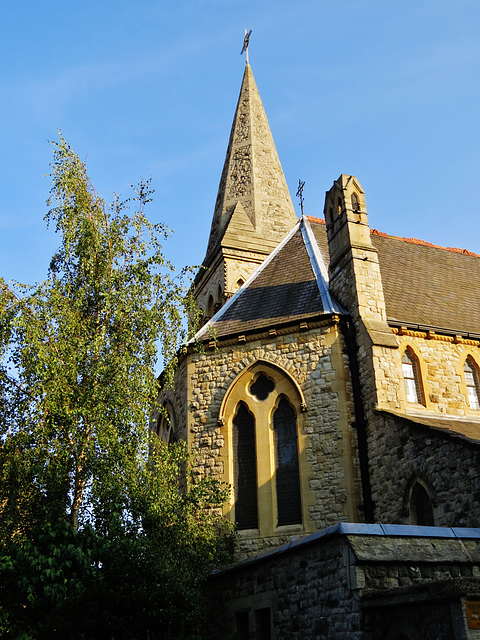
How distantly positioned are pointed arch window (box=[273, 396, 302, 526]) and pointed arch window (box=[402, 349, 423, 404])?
273cm

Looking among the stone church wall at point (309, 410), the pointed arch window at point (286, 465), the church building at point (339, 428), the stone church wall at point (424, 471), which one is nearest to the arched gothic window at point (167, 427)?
the church building at point (339, 428)

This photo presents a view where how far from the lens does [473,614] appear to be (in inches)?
267

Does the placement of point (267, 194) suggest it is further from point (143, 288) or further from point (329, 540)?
point (329, 540)

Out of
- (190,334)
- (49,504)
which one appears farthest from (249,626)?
(190,334)

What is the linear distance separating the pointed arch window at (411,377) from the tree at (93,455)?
5.33m

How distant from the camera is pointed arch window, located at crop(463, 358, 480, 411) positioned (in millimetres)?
15859

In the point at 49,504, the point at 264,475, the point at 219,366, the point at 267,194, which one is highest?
the point at 267,194

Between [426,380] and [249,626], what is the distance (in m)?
7.22

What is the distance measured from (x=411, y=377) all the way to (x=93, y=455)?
25.4ft

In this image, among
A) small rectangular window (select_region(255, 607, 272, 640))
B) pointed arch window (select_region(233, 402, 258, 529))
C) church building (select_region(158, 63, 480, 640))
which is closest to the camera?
church building (select_region(158, 63, 480, 640))

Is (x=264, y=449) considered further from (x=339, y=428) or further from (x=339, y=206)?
(x=339, y=206)

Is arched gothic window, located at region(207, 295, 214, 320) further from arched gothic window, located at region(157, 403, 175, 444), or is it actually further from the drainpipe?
the drainpipe

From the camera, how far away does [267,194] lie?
27.3m

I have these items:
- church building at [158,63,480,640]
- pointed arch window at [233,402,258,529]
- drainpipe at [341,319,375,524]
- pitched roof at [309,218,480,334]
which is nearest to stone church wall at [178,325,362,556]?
church building at [158,63,480,640]
